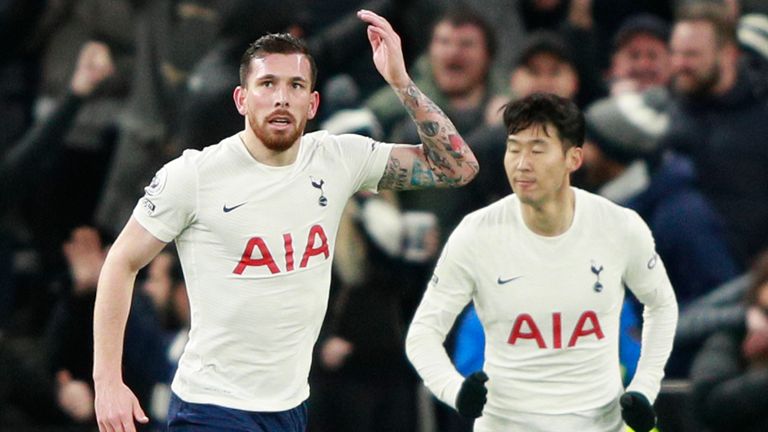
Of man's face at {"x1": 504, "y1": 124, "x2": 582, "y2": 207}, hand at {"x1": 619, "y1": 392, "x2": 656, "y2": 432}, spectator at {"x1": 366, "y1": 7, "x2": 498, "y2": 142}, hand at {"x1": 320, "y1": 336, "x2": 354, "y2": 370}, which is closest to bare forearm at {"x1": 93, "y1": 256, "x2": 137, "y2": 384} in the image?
man's face at {"x1": 504, "y1": 124, "x2": 582, "y2": 207}

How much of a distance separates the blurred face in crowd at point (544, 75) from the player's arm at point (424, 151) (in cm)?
231

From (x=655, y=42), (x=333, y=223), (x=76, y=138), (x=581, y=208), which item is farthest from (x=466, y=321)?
(x=76, y=138)

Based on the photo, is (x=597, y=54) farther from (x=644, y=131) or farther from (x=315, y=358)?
(x=315, y=358)

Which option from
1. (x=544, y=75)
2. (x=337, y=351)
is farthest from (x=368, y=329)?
(x=544, y=75)

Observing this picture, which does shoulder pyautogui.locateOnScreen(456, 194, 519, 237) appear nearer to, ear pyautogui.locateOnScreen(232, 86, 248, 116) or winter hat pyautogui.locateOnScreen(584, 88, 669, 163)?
ear pyautogui.locateOnScreen(232, 86, 248, 116)

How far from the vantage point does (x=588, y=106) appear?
9.03 metres

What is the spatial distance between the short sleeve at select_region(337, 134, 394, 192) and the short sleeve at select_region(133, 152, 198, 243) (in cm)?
60

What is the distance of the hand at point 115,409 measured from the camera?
5965 millimetres

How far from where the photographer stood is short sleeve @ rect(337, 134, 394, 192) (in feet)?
21.6

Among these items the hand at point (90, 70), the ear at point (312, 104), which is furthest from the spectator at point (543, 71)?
the ear at point (312, 104)

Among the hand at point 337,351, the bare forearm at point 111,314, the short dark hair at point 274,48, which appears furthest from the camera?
the hand at point 337,351

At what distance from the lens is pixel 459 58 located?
29.6ft

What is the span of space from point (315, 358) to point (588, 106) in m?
1.78

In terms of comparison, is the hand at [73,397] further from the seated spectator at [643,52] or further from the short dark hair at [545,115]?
the short dark hair at [545,115]
